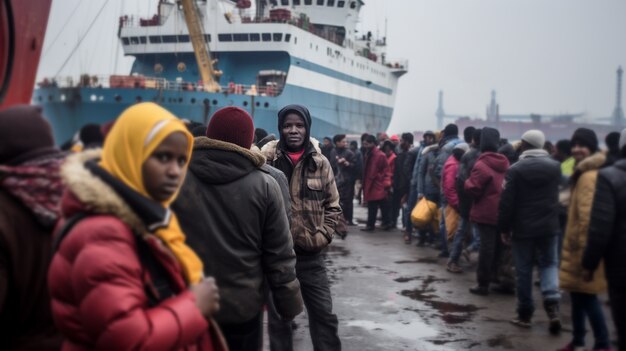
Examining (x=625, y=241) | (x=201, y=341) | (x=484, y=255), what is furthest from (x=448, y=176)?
(x=201, y=341)

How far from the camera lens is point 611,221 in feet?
11.9

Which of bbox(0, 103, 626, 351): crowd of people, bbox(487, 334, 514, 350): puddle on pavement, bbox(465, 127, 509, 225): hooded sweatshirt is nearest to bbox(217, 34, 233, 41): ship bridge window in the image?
bbox(465, 127, 509, 225): hooded sweatshirt

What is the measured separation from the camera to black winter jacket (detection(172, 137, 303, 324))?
103 inches

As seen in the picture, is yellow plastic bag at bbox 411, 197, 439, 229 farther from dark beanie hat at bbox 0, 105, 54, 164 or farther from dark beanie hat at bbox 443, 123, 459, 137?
dark beanie hat at bbox 0, 105, 54, 164

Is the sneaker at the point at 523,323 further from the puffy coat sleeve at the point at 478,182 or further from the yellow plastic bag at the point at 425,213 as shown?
the yellow plastic bag at the point at 425,213

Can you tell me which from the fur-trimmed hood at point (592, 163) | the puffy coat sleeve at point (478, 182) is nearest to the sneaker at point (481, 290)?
the puffy coat sleeve at point (478, 182)

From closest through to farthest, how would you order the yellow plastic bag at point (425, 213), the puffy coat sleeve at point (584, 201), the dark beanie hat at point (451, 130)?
the puffy coat sleeve at point (584, 201)
the dark beanie hat at point (451, 130)
the yellow plastic bag at point (425, 213)

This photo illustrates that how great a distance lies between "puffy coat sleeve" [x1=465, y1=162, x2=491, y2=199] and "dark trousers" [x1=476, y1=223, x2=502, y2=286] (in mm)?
390

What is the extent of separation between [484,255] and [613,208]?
3116 mm

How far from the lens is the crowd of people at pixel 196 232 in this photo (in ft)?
5.13

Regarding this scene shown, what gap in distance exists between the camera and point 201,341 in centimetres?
185

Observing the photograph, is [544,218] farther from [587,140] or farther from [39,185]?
[39,185]

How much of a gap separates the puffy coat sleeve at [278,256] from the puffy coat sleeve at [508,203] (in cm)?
316

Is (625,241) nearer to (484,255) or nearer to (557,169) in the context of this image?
(557,169)
